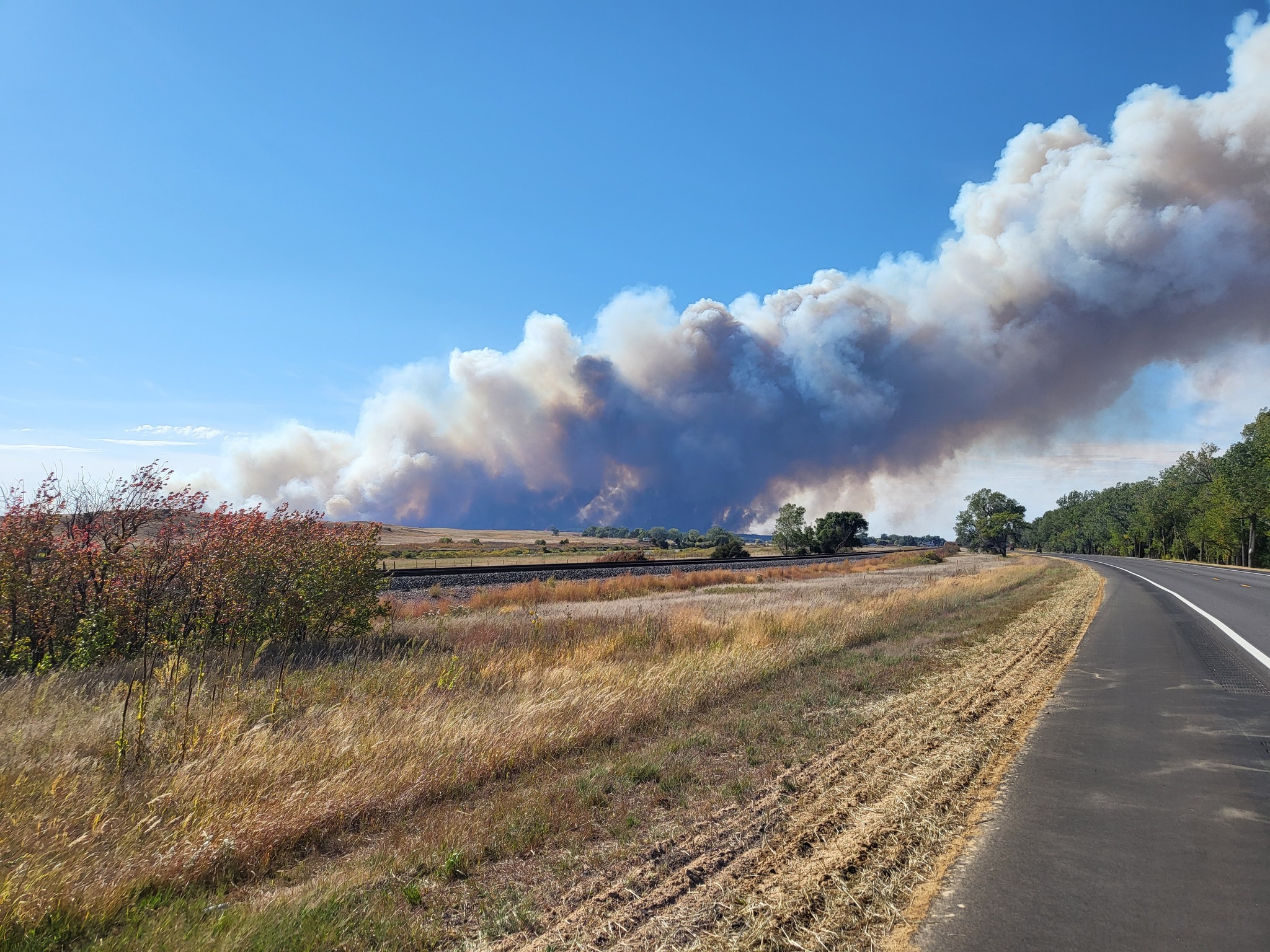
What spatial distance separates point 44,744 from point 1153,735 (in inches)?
481

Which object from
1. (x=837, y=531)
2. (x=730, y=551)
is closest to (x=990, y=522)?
(x=837, y=531)

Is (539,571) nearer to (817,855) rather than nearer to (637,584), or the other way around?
(637,584)

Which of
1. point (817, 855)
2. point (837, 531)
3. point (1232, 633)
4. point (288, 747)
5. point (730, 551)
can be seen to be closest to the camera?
point (817, 855)

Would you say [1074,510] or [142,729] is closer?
[142,729]

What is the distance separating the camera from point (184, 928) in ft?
13.4

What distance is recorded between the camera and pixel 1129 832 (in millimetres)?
4961

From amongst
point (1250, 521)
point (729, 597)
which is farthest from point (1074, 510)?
point (729, 597)

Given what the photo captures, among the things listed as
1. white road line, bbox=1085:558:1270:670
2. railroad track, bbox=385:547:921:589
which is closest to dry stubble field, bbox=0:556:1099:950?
white road line, bbox=1085:558:1270:670

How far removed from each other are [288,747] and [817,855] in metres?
5.46

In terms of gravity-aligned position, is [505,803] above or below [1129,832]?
below

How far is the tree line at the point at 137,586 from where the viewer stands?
10211mm

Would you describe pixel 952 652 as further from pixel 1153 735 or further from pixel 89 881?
pixel 89 881

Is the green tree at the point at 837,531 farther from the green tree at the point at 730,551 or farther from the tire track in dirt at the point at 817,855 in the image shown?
the tire track in dirt at the point at 817,855

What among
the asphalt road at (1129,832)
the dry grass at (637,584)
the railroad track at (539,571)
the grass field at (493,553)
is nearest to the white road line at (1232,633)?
the asphalt road at (1129,832)
